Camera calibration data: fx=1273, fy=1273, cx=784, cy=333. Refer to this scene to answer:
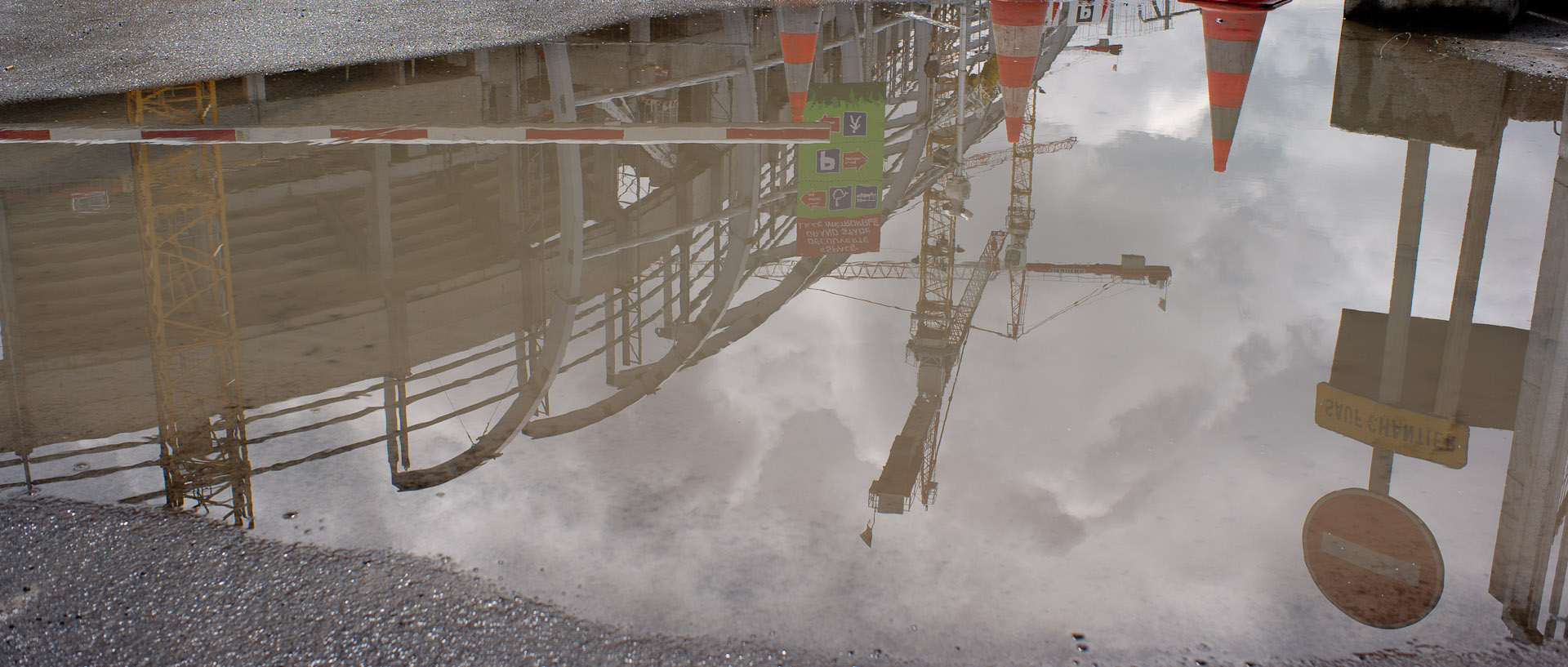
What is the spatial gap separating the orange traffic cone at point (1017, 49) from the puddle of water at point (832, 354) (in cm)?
34

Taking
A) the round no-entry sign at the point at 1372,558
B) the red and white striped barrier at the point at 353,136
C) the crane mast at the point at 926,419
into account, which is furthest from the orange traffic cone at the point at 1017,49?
the round no-entry sign at the point at 1372,558

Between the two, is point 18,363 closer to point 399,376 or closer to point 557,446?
point 399,376

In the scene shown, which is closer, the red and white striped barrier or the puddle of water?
the puddle of water

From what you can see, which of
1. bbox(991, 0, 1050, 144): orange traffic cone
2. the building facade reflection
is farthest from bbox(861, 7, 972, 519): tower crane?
bbox(991, 0, 1050, 144): orange traffic cone

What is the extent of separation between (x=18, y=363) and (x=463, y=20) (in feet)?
28.5

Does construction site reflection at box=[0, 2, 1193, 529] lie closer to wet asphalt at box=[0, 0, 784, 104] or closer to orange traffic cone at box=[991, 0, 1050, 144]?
orange traffic cone at box=[991, 0, 1050, 144]

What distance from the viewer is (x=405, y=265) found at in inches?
250

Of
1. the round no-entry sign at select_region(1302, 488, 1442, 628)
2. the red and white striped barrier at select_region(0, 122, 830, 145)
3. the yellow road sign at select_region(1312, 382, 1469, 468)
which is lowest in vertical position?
the round no-entry sign at select_region(1302, 488, 1442, 628)

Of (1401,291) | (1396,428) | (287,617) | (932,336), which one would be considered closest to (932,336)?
(932,336)

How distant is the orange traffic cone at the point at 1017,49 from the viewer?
10.1 meters

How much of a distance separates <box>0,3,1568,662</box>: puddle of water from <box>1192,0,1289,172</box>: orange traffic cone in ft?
0.41

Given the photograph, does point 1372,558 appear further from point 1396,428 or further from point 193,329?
point 193,329

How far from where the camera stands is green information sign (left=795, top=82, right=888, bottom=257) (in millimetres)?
7352

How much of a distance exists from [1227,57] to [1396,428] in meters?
6.87
